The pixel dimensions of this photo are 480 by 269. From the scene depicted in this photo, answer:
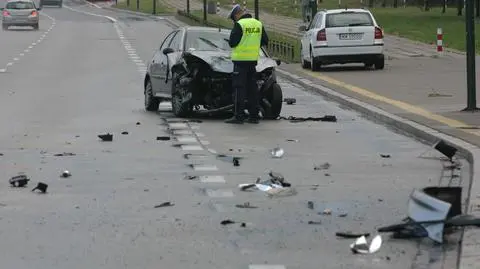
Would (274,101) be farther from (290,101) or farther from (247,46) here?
(290,101)

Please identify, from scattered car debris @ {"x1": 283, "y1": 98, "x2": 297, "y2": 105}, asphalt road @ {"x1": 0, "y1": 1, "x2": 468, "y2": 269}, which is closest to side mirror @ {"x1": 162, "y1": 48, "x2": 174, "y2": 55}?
asphalt road @ {"x1": 0, "y1": 1, "x2": 468, "y2": 269}

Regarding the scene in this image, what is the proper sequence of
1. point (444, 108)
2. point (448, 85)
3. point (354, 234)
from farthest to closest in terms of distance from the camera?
point (448, 85) < point (444, 108) < point (354, 234)

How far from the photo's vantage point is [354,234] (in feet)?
29.1

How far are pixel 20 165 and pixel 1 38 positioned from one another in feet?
142

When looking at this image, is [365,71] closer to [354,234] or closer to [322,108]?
[322,108]

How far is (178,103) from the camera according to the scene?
1936cm

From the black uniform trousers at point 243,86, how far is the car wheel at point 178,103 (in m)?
1.11

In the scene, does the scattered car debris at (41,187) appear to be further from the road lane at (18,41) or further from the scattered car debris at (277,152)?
the road lane at (18,41)

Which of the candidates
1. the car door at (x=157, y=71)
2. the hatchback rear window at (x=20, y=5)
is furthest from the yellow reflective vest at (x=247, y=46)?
the hatchback rear window at (x=20, y=5)

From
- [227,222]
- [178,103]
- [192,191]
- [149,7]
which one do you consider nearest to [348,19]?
[178,103]

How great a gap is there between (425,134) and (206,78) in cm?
426

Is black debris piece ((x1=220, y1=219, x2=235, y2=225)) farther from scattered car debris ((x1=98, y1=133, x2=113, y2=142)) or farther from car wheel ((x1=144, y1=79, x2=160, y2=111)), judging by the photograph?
car wheel ((x1=144, y1=79, x2=160, y2=111))

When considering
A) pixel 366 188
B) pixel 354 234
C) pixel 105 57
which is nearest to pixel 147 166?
pixel 366 188

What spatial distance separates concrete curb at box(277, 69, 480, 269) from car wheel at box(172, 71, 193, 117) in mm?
2917
